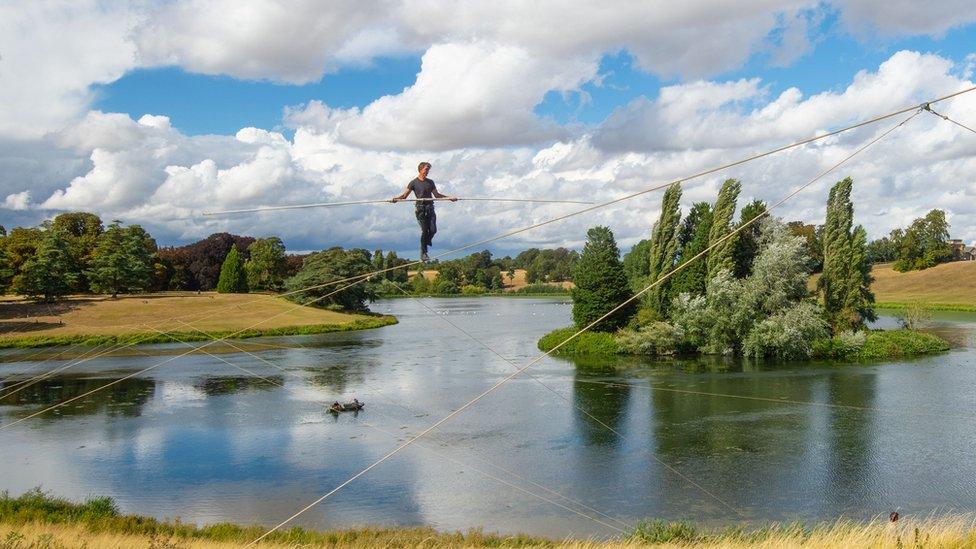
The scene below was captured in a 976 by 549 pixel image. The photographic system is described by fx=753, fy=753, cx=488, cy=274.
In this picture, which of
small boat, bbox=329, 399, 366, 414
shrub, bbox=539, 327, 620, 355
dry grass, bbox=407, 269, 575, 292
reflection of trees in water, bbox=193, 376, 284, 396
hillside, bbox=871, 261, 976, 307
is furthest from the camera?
dry grass, bbox=407, 269, 575, 292

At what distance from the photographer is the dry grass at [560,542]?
789 centimetres

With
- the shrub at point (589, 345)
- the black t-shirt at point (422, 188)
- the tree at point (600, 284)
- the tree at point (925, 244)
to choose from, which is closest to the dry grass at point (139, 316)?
the shrub at point (589, 345)

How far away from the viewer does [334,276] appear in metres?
52.1

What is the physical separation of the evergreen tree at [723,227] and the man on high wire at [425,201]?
94.0 ft

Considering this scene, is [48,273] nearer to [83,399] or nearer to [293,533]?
[83,399]

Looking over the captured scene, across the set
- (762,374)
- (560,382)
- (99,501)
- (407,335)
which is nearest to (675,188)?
(762,374)

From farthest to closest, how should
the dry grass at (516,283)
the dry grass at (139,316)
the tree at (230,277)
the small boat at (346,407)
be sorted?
the dry grass at (516,283), the tree at (230,277), the dry grass at (139,316), the small boat at (346,407)

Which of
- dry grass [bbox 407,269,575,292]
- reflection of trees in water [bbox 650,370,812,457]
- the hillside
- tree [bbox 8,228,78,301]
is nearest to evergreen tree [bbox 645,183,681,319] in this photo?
reflection of trees in water [bbox 650,370,812,457]

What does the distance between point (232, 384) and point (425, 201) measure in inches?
852

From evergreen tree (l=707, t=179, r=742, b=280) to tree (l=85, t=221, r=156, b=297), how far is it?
39254mm

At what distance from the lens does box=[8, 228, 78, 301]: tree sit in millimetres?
47013

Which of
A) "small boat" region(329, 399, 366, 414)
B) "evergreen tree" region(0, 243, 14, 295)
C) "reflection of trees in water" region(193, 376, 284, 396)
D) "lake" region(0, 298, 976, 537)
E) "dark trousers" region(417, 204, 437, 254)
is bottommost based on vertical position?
"lake" region(0, 298, 976, 537)

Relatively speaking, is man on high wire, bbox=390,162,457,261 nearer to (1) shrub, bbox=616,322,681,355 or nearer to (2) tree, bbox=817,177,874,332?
(1) shrub, bbox=616,322,681,355

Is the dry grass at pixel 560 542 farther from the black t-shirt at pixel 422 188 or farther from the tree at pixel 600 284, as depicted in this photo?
the tree at pixel 600 284
